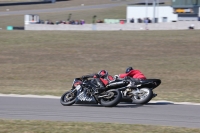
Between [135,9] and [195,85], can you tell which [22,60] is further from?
[135,9]

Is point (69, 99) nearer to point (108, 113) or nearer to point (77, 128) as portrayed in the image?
point (108, 113)

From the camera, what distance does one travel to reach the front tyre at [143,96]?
12.0m

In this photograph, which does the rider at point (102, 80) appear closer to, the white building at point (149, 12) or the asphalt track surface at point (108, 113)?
the asphalt track surface at point (108, 113)

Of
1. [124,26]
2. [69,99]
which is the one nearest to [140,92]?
[69,99]

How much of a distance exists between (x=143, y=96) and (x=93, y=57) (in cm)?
1724

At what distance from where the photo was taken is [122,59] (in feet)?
93.1

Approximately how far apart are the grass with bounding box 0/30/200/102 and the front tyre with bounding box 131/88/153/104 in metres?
2.80

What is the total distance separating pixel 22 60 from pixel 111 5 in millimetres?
51592

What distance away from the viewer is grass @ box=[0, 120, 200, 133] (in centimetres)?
843

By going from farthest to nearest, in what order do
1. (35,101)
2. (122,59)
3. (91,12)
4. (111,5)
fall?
(111,5), (91,12), (122,59), (35,101)

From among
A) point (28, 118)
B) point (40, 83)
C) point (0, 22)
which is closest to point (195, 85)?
point (40, 83)

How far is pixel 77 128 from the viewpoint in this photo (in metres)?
8.73

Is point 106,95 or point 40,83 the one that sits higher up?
point 106,95

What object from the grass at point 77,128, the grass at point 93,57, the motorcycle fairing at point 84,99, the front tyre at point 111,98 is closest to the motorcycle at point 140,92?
the front tyre at point 111,98
